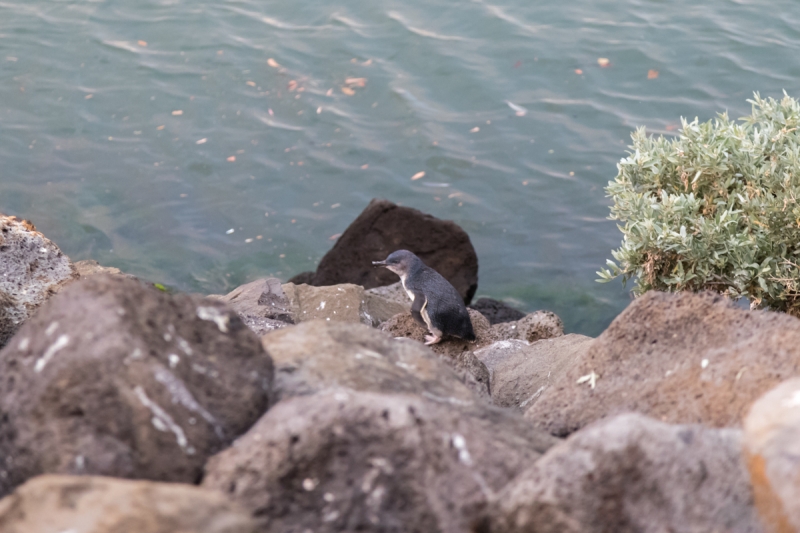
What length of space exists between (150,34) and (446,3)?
586cm

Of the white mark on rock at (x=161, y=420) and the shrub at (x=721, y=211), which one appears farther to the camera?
the shrub at (x=721, y=211)

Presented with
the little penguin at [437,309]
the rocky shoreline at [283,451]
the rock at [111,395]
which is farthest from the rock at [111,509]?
the little penguin at [437,309]

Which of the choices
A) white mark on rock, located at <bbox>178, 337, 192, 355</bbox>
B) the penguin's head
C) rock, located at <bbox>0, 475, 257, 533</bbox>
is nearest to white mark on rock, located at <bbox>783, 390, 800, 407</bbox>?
rock, located at <bbox>0, 475, 257, 533</bbox>

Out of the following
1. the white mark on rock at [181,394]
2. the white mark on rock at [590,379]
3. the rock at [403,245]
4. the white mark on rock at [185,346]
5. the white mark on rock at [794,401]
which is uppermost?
the white mark on rock at [794,401]

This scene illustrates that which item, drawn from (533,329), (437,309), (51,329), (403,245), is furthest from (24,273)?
(403,245)

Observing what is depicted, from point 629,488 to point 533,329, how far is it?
4.71 metres

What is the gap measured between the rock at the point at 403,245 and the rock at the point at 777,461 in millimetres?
6530

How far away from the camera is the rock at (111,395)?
8.09ft

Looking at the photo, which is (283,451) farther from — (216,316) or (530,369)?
(530,369)

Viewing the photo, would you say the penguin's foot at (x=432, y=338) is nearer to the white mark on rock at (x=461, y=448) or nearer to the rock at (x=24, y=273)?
the rock at (x=24, y=273)

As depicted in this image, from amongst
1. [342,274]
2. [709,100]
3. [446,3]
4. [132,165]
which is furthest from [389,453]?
[446,3]

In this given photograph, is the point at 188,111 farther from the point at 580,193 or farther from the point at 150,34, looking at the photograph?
the point at 580,193

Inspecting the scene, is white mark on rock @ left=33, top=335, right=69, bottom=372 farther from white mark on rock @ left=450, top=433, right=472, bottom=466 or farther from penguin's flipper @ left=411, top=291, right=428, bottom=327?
penguin's flipper @ left=411, top=291, right=428, bottom=327

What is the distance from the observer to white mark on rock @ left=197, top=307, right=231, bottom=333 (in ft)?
9.44
